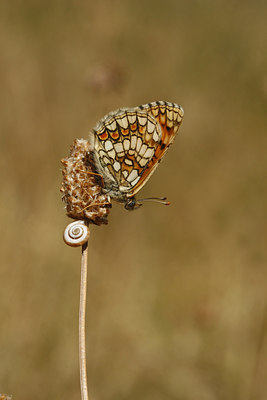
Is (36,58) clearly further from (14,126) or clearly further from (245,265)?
(245,265)

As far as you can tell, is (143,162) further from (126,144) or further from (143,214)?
(143,214)

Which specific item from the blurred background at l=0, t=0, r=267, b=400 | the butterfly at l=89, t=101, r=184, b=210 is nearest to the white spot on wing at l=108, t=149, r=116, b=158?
the butterfly at l=89, t=101, r=184, b=210

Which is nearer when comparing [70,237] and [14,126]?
[70,237]

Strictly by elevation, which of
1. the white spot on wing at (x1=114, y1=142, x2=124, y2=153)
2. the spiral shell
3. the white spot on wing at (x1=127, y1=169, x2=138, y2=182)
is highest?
the white spot on wing at (x1=114, y1=142, x2=124, y2=153)

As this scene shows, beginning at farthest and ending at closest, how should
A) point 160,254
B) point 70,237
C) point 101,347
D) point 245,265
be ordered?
point 160,254, point 245,265, point 101,347, point 70,237

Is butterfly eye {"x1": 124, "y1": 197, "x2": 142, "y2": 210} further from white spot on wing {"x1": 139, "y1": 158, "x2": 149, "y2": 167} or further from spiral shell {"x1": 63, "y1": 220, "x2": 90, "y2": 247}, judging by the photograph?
spiral shell {"x1": 63, "y1": 220, "x2": 90, "y2": 247}

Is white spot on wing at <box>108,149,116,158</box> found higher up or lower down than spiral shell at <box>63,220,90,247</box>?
higher up

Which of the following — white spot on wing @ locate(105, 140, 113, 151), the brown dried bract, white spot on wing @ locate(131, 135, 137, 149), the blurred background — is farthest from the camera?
the blurred background

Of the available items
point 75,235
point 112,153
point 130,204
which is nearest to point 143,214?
point 130,204

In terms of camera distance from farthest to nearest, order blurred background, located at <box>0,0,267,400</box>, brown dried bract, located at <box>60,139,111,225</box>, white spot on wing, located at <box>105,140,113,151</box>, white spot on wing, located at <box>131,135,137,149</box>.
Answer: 1. blurred background, located at <box>0,0,267,400</box>
2. white spot on wing, located at <box>131,135,137,149</box>
3. white spot on wing, located at <box>105,140,113,151</box>
4. brown dried bract, located at <box>60,139,111,225</box>

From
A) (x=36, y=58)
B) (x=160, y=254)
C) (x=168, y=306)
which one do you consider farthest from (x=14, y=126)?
(x=168, y=306)
